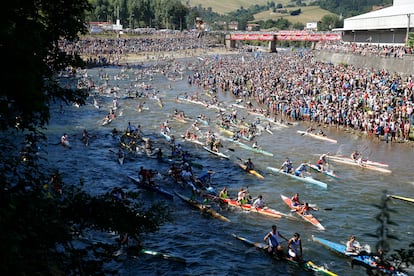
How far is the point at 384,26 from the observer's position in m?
59.0

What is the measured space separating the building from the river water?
22543 mm

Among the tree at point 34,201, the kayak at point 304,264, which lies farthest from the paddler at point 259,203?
the tree at point 34,201

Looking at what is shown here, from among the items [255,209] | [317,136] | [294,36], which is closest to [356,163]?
[317,136]

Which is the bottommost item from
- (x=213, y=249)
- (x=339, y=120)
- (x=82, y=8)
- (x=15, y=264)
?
(x=213, y=249)

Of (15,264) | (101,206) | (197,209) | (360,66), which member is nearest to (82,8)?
(101,206)

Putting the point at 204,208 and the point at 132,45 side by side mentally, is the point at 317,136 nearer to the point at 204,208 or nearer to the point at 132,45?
the point at 204,208

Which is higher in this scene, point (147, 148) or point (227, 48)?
point (227, 48)

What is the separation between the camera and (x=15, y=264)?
6.65 metres

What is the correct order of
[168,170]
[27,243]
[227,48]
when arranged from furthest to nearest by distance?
[227,48] → [168,170] → [27,243]

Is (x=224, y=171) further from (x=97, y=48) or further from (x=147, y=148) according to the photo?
(x=97, y=48)

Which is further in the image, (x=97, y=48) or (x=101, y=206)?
(x=97, y=48)

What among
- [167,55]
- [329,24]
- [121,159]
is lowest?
[121,159]

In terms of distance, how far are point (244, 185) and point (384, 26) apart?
138 feet

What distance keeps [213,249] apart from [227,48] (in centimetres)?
13095
